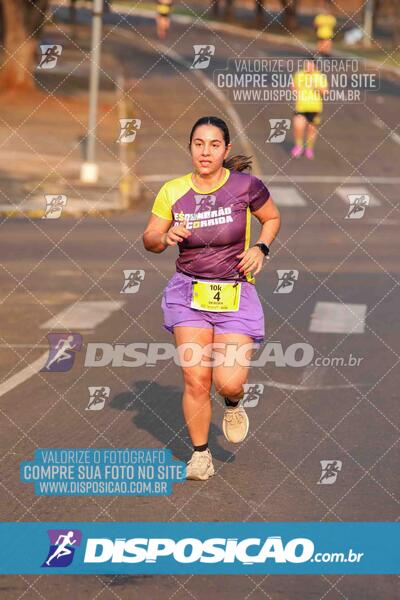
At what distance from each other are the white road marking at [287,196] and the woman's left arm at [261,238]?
19202 mm

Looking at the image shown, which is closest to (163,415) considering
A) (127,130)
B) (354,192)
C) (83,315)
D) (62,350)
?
(62,350)

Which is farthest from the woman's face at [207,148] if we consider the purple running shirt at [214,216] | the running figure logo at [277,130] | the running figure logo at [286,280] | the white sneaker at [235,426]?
the running figure logo at [277,130]

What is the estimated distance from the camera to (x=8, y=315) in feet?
58.1

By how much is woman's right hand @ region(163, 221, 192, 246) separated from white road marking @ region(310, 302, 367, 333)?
6.64 metres

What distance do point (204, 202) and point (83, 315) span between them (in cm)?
738

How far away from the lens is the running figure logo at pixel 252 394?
13.3m

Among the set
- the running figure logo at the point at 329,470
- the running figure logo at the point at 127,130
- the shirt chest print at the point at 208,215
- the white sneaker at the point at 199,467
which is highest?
the shirt chest print at the point at 208,215

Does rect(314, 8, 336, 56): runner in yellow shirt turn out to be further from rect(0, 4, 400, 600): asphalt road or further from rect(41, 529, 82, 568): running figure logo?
rect(41, 529, 82, 568): running figure logo

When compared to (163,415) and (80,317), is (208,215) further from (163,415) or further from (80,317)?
(80,317)

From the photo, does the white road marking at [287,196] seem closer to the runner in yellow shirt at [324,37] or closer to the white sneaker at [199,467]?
the runner in yellow shirt at [324,37]

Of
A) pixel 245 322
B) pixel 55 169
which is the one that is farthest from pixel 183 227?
pixel 55 169

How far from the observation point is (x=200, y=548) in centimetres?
918

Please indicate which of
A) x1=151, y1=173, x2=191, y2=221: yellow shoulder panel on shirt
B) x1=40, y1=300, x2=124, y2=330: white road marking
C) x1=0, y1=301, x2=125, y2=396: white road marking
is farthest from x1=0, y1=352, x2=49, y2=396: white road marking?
x1=151, y1=173, x2=191, y2=221: yellow shoulder panel on shirt

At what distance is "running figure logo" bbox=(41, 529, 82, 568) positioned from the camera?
8.93 metres
